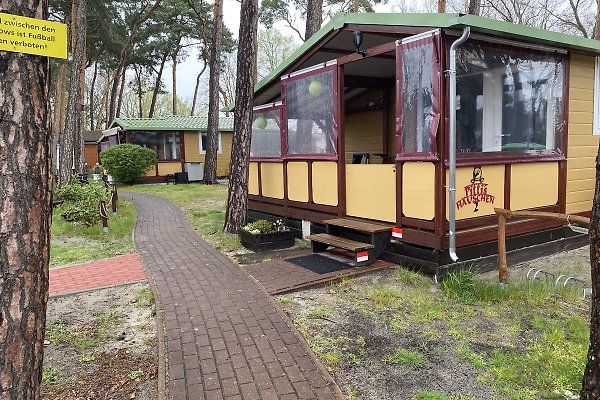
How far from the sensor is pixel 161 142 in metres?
20.9

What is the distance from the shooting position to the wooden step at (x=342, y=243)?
214 inches

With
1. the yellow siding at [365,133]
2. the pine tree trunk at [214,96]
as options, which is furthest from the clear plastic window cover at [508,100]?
the pine tree trunk at [214,96]

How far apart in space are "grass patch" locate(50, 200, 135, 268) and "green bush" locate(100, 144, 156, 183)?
27.8 ft

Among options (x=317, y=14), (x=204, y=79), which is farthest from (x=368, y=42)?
(x=204, y=79)

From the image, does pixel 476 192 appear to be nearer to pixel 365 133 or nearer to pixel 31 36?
pixel 365 133

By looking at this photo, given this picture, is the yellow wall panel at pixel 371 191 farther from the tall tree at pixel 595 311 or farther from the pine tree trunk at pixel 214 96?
the pine tree trunk at pixel 214 96

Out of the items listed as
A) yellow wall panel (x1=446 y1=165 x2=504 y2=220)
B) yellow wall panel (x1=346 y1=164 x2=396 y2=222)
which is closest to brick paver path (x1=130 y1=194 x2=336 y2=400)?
yellow wall panel (x1=346 y1=164 x2=396 y2=222)

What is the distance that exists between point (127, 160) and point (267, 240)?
13.7 metres

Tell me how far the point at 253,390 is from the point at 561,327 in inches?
102

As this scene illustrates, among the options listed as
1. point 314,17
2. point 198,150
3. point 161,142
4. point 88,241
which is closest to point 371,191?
point 88,241

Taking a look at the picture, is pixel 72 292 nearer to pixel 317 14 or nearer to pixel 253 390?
pixel 253 390

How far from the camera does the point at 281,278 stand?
5.12 meters

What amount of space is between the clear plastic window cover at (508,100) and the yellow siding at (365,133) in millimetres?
3322

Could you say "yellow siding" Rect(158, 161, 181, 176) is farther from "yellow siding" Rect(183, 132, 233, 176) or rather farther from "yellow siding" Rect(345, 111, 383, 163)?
"yellow siding" Rect(345, 111, 383, 163)
